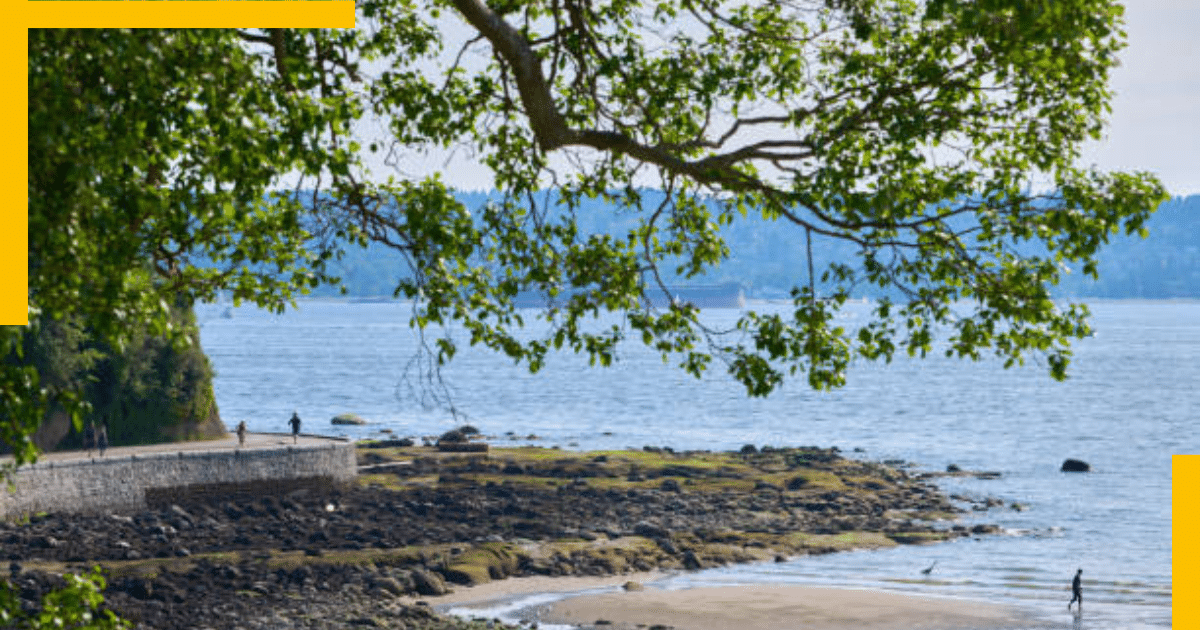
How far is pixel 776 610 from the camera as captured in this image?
44.4 m

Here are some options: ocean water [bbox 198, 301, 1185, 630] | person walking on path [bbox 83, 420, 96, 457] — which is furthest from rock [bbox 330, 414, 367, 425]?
person walking on path [bbox 83, 420, 96, 457]

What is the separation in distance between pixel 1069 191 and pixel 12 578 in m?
31.4

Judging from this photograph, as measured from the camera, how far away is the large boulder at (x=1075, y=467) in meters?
87.2

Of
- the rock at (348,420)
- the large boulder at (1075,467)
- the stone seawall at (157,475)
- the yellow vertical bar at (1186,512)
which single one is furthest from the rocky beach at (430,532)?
the rock at (348,420)

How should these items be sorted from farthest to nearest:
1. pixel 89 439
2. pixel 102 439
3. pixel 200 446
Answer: pixel 200 446 → pixel 89 439 → pixel 102 439

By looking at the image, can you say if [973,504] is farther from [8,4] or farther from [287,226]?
[8,4]

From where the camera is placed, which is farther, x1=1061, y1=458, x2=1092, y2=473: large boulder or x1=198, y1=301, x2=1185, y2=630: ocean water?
x1=1061, y1=458, x2=1092, y2=473: large boulder

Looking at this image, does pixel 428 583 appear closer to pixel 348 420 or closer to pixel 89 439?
pixel 89 439

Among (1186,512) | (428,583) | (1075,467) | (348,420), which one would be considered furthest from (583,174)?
(348,420)

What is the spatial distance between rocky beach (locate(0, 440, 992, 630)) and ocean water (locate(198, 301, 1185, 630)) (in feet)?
10.00

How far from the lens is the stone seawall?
47969 mm

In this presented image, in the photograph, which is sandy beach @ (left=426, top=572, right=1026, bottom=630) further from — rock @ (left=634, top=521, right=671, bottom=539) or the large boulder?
the large boulder

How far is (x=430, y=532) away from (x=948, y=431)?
68.3 metres

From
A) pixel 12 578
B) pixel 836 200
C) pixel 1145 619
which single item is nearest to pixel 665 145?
pixel 836 200
